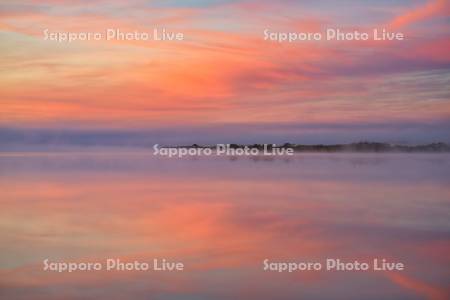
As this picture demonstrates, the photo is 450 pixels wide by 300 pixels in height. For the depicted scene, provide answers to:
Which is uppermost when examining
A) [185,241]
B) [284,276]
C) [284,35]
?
[284,35]

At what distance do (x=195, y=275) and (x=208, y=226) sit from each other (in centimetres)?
149

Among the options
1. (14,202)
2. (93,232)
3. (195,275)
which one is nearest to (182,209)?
(93,232)

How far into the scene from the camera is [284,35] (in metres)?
5.66

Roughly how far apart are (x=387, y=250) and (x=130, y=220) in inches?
89.4

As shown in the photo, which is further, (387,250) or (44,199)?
(44,199)

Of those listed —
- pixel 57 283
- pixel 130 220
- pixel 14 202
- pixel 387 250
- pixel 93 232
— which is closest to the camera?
pixel 57 283

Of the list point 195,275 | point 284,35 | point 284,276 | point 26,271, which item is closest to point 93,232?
point 26,271

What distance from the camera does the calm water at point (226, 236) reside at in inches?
163

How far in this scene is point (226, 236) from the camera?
534 centimetres

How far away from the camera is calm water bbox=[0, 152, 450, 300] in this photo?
13.6ft

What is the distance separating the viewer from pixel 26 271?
14.6ft

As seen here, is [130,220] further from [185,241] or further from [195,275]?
[195,275]

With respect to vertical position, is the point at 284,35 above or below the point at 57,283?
above

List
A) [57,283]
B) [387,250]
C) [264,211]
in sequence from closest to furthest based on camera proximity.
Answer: [57,283] → [387,250] → [264,211]
